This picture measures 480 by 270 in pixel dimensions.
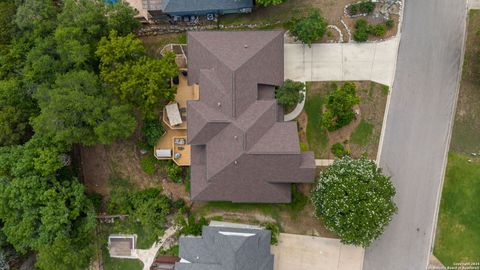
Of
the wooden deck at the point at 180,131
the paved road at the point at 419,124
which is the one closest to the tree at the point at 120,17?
the wooden deck at the point at 180,131

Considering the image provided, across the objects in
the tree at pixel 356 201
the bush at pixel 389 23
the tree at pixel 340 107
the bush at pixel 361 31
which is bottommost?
the tree at pixel 356 201

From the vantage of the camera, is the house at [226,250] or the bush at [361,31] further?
the bush at [361,31]

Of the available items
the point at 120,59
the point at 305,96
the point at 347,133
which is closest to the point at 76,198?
the point at 120,59

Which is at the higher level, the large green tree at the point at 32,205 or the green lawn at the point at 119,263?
the large green tree at the point at 32,205

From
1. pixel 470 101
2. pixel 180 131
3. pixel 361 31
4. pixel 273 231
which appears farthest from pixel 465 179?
pixel 180 131

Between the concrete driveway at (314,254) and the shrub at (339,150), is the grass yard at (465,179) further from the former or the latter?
the shrub at (339,150)

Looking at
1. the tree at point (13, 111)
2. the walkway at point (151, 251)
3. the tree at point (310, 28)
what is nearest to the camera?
the tree at point (13, 111)

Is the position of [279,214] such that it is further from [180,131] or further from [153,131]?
[153,131]
